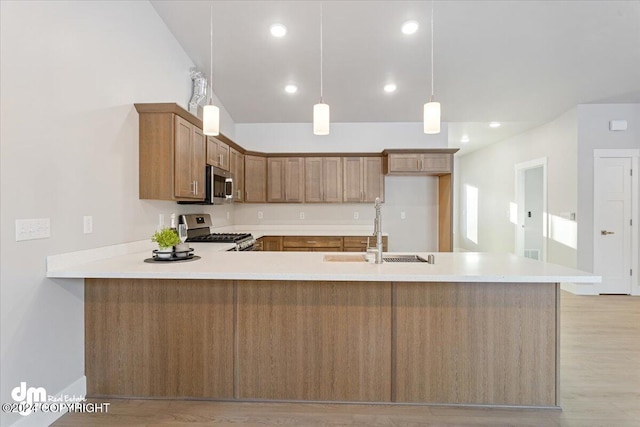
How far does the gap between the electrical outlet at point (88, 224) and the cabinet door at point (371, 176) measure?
150 inches

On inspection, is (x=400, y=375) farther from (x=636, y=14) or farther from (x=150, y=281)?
(x=636, y=14)

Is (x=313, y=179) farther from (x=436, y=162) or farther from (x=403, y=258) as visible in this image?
(x=403, y=258)

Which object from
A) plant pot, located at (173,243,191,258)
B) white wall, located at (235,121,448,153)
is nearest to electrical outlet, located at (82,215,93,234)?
plant pot, located at (173,243,191,258)

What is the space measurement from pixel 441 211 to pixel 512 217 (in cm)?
220

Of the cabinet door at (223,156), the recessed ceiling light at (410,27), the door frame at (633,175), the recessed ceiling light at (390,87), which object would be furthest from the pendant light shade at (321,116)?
the door frame at (633,175)

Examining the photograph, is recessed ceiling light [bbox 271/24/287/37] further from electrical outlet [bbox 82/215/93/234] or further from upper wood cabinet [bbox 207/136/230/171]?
electrical outlet [bbox 82/215/93/234]

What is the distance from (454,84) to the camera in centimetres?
444

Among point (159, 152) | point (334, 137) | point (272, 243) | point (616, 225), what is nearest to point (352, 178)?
point (334, 137)

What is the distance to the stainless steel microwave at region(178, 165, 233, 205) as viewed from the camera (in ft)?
11.9

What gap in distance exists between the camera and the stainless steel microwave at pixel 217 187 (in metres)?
3.64

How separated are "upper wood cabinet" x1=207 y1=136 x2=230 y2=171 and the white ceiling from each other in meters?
1.01

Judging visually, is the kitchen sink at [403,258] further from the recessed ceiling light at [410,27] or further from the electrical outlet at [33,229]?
the recessed ceiling light at [410,27]

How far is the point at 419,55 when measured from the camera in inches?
154

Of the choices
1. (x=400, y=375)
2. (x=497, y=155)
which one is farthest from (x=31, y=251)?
(x=497, y=155)
